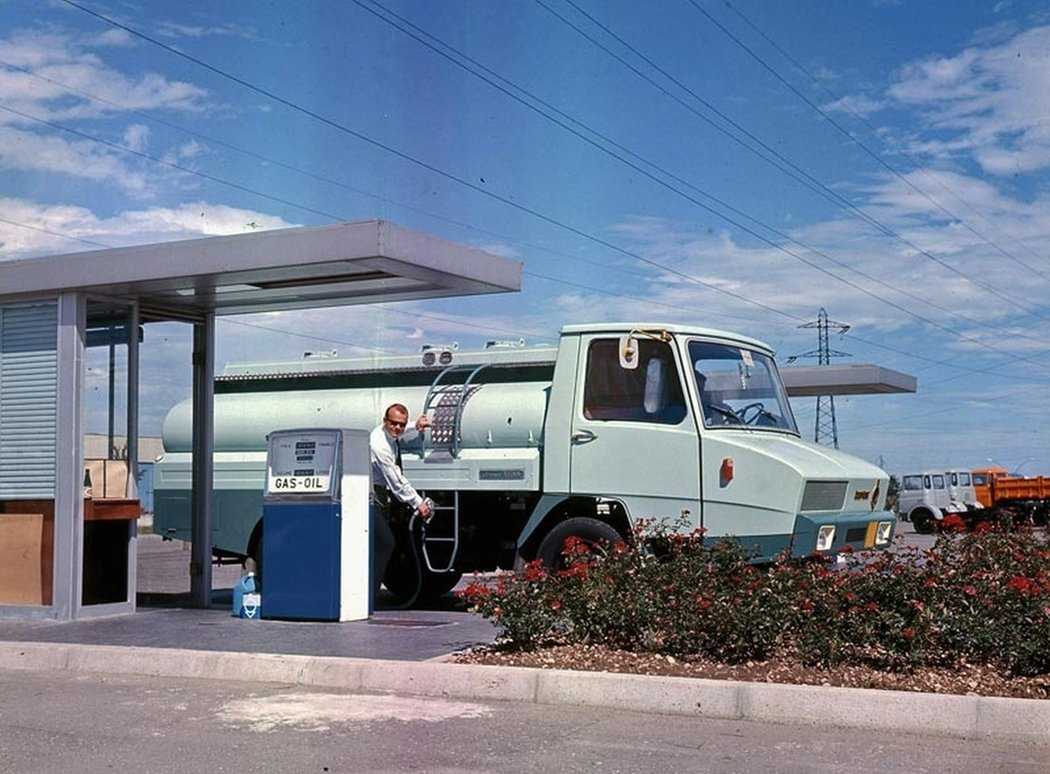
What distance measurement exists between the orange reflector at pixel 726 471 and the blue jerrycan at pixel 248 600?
4446 mm

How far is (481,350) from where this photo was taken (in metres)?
13.7

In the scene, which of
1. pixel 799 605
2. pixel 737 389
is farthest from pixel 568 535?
pixel 799 605

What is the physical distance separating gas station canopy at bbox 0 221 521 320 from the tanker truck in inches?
39.9

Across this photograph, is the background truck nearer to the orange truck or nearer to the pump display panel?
the orange truck

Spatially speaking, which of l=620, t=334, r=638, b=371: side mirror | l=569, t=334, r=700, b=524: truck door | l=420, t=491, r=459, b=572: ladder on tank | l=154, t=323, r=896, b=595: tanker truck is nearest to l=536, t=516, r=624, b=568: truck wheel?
l=154, t=323, r=896, b=595: tanker truck

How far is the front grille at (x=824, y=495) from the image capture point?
36.9 ft

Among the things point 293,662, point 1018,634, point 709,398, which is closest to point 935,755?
point 1018,634

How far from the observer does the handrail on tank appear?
1295 cm

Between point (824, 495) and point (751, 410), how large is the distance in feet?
3.87

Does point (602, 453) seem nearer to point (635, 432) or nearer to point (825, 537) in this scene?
point (635, 432)

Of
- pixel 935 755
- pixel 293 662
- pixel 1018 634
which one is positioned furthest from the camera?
pixel 293 662

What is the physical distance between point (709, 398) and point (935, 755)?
208 inches

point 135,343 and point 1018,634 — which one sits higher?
point 135,343

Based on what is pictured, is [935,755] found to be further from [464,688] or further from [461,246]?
[461,246]
